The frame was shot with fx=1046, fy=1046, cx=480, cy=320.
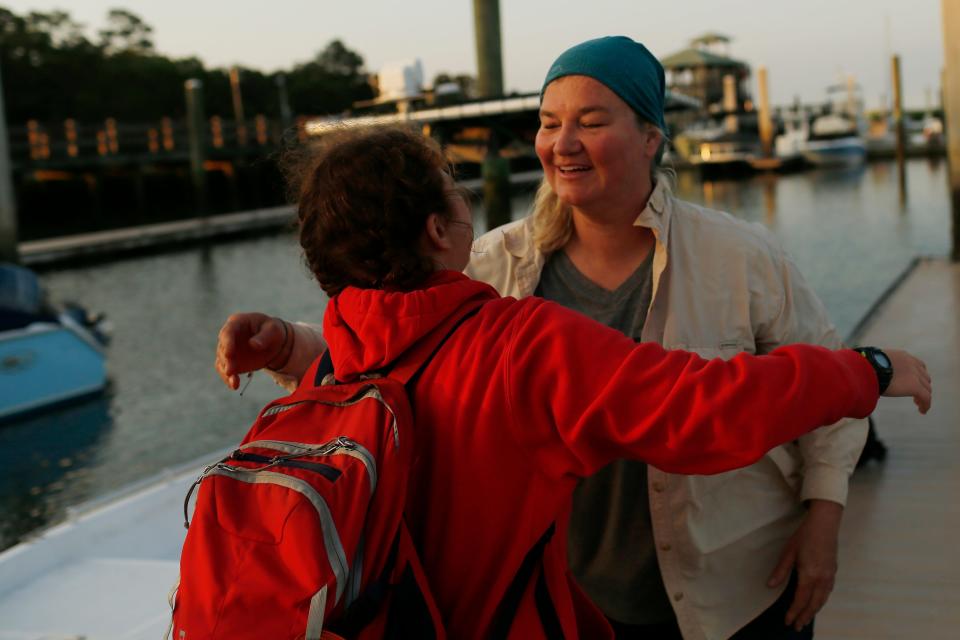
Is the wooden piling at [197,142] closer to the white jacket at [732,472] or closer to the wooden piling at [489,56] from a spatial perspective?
the wooden piling at [489,56]

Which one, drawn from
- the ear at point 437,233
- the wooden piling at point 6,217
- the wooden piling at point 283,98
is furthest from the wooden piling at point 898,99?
the ear at point 437,233

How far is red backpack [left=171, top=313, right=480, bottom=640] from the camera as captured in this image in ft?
3.75

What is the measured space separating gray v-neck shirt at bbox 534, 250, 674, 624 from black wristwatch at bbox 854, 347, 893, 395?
68cm

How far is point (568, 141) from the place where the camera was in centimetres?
188

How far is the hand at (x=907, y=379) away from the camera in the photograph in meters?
1.30

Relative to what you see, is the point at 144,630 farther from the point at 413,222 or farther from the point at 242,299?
the point at 242,299

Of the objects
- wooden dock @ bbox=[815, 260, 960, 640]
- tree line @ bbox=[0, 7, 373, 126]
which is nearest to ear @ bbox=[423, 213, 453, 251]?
wooden dock @ bbox=[815, 260, 960, 640]

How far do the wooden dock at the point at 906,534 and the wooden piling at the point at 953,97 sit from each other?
261 inches

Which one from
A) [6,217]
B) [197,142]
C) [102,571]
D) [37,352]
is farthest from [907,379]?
[197,142]

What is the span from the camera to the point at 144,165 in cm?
3912

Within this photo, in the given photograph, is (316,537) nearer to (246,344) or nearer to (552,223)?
(246,344)

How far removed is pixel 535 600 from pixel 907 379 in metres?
0.54

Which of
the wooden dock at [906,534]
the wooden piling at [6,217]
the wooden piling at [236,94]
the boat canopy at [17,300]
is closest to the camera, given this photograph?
the wooden dock at [906,534]

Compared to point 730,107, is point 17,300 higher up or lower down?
lower down
